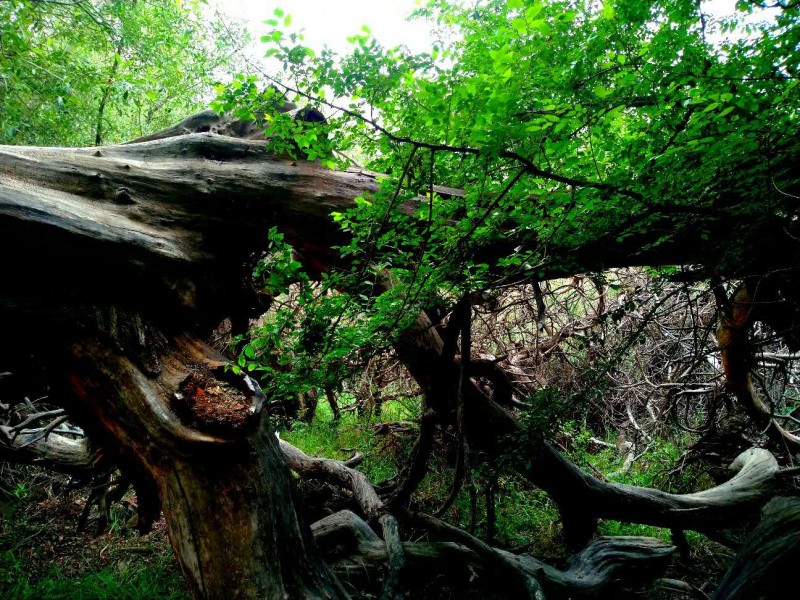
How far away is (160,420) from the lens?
1.87 meters

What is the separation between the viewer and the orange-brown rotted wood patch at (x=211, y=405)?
1872mm

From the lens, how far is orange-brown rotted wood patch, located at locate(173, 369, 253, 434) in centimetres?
187

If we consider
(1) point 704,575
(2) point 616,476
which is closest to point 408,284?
(1) point 704,575

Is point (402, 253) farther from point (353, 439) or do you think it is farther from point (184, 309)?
point (353, 439)

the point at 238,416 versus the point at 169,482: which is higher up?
the point at 238,416

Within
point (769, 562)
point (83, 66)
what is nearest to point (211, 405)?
point (769, 562)

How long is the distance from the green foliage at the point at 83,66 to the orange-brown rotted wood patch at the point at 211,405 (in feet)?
9.28

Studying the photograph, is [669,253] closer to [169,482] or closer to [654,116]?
[654,116]

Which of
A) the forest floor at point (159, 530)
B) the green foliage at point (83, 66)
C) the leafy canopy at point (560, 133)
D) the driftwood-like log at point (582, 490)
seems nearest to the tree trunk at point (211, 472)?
the leafy canopy at point (560, 133)

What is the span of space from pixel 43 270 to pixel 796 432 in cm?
649

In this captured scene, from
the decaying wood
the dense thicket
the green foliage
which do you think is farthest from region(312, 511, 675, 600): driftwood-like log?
the green foliage

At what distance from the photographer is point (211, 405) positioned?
1.95 metres

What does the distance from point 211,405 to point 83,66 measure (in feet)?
14.0

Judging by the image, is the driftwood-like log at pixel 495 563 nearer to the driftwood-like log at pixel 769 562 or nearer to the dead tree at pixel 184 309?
the dead tree at pixel 184 309
